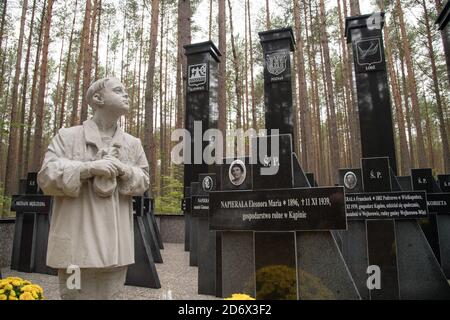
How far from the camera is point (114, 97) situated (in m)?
2.43

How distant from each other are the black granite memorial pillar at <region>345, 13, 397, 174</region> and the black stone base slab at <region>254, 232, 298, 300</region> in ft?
15.5

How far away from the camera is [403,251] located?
4484 millimetres

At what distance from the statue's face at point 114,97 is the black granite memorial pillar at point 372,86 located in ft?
21.2

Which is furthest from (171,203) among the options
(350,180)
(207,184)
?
(350,180)

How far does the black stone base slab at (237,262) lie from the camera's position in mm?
3917

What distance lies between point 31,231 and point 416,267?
22.9 ft

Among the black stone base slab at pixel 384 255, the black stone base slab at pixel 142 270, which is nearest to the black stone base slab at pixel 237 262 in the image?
the black stone base slab at pixel 142 270

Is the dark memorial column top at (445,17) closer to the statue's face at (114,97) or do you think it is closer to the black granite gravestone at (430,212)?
the black granite gravestone at (430,212)

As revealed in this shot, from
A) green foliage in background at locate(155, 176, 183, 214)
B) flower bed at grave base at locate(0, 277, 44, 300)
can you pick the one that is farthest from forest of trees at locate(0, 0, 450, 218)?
flower bed at grave base at locate(0, 277, 44, 300)

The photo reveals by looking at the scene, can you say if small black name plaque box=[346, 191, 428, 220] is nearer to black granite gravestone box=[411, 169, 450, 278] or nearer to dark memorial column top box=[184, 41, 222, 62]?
black granite gravestone box=[411, 169, 450, 278]

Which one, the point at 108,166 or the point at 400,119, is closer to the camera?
the point at 108,166

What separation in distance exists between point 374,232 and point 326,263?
1490 mm

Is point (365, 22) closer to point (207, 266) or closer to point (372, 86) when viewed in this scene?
point (372, 86)
